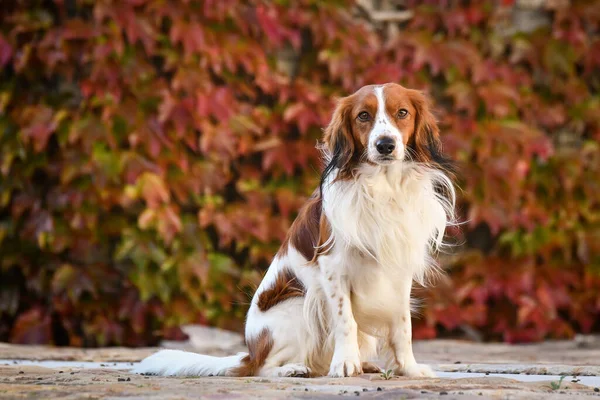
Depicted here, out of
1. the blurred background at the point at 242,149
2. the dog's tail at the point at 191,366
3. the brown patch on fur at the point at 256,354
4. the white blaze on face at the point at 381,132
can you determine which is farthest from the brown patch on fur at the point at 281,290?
the blurred background at the point at 242,149

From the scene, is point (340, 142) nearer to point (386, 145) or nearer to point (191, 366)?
point (386, 145)

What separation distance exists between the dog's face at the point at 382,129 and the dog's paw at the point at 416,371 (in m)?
0.83

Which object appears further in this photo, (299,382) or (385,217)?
(385,217)

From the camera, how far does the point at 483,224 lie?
6.63 m

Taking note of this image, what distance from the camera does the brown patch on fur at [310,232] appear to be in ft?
12.1

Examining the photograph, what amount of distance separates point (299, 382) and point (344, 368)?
34 cm

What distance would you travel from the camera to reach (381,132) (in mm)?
3518

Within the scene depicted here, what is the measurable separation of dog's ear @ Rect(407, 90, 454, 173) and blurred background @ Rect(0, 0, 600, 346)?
2.32 meters

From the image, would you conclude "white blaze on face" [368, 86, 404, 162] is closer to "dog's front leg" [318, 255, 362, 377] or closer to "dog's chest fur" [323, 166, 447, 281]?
"dog's chest fur" [323, 166, 447, 281]

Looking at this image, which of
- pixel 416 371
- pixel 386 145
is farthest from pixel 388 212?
pixel 416 371

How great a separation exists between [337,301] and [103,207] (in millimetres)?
2551

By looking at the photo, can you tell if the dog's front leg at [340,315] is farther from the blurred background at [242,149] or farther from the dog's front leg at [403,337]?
the blurred background at [242,149]

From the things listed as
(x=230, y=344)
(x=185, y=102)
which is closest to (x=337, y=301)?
(x=230, y=344)

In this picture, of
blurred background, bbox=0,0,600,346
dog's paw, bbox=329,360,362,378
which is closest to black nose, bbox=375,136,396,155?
dog's paw, bbox=329,360,362,378
